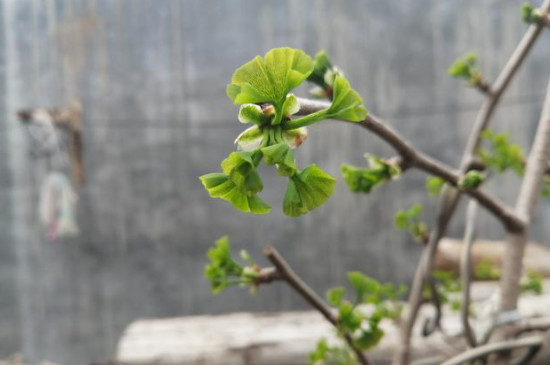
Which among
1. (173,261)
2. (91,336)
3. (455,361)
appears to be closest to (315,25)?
(173,261)

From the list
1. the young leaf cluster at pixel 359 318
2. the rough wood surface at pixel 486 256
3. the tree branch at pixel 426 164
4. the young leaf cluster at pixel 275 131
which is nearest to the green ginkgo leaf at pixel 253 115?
the young leaf cluster at pixel 275 131

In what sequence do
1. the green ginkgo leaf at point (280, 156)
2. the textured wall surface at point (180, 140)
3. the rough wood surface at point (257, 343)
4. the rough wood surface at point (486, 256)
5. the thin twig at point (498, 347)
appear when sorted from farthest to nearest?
the textured wall surface at point (180, 140)
the rough wood surface at point (486, 256)
the rough wood surface at point (257, 343)
the thin twig at point (498, 347)
the green ginkgo leaf at point (280, 156)

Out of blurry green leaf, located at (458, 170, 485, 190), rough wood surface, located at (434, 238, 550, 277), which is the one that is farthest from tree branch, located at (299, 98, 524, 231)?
rough wood surface, located at (434, 238, 550, 277)

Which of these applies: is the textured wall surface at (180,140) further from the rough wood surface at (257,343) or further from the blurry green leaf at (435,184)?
the blurry green leaf at (435,184)

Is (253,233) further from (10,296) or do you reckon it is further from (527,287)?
(527,287)

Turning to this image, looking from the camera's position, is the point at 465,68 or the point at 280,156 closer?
the point at 280,156

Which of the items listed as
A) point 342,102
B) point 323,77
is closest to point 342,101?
point 342,102

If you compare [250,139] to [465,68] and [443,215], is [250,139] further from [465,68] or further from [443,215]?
[465,68]
